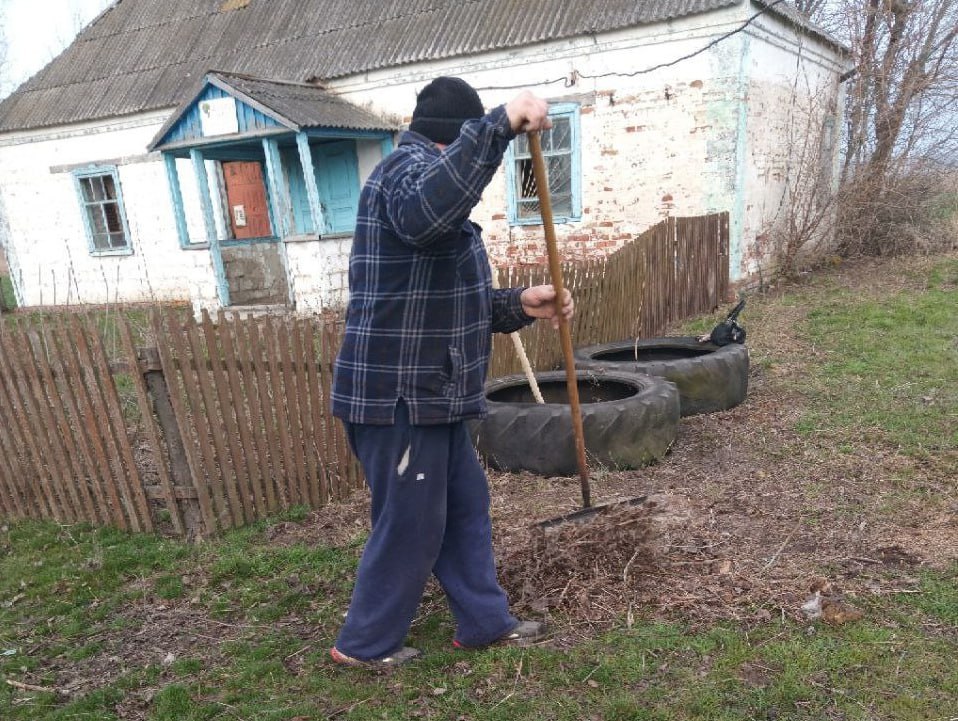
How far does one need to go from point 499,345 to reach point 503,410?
4.90ft

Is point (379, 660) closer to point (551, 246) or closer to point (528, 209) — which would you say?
point (551, 246)

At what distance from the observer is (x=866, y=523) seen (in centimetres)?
340

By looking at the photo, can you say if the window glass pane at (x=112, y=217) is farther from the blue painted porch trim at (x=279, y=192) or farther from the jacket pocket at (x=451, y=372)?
the jacket pocket at (x=451, y=372)

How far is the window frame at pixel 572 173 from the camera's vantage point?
9.94 metres

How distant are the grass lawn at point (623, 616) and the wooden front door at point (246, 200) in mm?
10273

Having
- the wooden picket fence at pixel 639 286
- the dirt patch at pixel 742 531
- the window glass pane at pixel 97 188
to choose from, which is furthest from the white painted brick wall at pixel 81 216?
the dirt patch at pixel 742 531

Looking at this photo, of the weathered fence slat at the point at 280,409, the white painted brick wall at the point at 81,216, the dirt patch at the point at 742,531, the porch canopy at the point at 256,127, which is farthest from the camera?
the white painted brick wall at the point at 81,216

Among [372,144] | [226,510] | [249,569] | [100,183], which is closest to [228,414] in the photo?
[226,510]

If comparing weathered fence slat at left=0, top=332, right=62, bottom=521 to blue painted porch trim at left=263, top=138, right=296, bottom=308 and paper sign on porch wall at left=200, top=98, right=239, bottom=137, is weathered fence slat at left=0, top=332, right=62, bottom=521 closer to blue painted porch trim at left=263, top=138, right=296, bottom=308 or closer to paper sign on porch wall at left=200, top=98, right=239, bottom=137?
blue painted porch trim at left=263, top=138, right=296, bottom=308

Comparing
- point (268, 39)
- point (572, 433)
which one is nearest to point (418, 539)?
point (572, 433)

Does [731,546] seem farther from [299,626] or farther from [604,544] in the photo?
[299,626]

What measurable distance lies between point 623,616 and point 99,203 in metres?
14.4

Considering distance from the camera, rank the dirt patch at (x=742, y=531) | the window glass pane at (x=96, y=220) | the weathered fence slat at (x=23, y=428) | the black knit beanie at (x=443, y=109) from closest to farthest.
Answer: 1. the black knit beanie at (x=443, y=109)
2. the dirt patch at (x=742, y=531)
3. the weathered fence slat at (x=23, y=428)
4. the window glass pane at (x=96, y=220)

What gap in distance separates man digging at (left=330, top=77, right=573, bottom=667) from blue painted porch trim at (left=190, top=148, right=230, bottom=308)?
930cm
